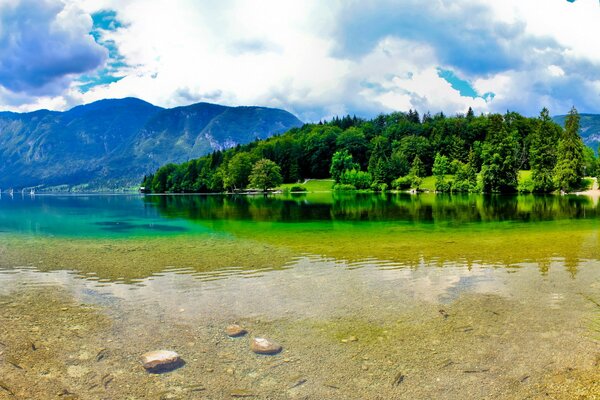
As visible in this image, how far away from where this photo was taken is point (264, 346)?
10594 millimetres

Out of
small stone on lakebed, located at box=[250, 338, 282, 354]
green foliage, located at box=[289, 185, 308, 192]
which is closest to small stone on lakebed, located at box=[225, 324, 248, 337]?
small stone on lakebed, located at box=[250, 338, 282, 354]

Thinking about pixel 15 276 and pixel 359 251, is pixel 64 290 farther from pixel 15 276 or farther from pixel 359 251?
pixel 359 251

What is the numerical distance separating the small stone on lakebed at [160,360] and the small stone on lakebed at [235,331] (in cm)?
182

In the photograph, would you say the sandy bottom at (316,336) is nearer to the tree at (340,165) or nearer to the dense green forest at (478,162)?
the dense green forest at (478,162)

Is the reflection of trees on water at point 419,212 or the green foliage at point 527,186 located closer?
the reflection of trees on water at point 419,212

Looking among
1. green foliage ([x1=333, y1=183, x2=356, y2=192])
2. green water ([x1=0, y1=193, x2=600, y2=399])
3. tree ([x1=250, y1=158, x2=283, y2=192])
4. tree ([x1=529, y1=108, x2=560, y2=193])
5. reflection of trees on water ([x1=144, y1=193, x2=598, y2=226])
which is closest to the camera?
green water ([x1=0, y1=193, x2=600, y2=399])

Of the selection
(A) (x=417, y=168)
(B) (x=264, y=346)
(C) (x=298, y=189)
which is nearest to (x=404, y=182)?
(A) (x=417, y=168)

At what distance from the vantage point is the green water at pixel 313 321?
29.1 feet

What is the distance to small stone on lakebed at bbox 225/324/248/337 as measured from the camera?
38.2ft

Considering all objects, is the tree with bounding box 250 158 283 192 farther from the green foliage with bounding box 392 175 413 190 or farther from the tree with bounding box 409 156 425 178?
the tree with bounding box 409 156 425 178

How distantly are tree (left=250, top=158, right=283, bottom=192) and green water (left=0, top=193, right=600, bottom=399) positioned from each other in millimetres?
161010

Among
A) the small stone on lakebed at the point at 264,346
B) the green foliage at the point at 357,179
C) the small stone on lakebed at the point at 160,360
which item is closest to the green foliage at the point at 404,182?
the green foliage at the point at 357,179

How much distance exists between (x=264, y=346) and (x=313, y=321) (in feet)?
8.12

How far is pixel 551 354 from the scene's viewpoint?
994cm
